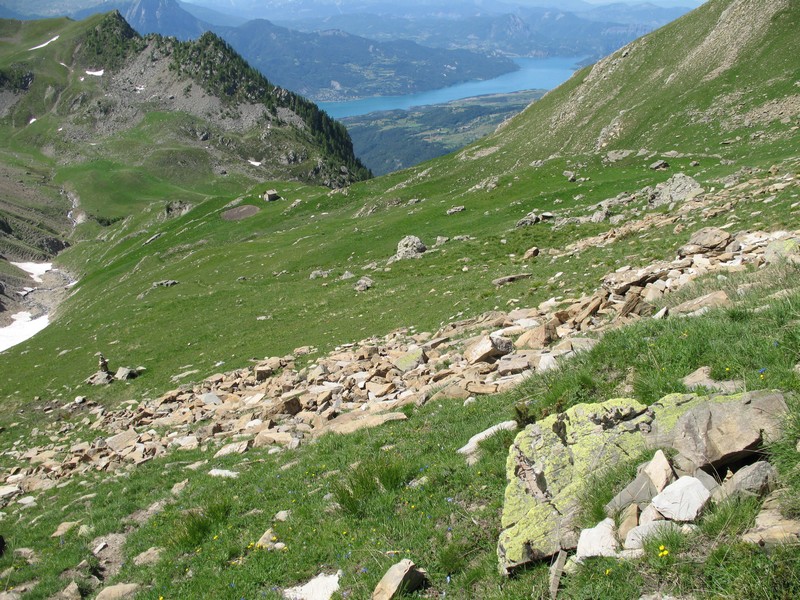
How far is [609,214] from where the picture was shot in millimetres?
36281

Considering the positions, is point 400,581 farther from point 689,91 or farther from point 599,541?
point 689,91

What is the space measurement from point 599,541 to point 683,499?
36.4 inches

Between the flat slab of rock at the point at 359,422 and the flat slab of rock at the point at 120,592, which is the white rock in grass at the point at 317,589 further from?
the flat slab of rock at the point at 359,422

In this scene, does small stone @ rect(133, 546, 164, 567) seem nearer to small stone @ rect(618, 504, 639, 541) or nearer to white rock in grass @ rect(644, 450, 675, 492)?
small stone @ rect(618, 504, 639, 541)

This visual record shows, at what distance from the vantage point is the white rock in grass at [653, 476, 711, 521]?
4598 millimetres

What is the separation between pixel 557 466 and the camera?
20.7 ft

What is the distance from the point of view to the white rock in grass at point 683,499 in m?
4.60

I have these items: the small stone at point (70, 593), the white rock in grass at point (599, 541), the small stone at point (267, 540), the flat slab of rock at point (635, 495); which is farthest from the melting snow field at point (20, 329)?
the flat slab of rock at point (635, 495)

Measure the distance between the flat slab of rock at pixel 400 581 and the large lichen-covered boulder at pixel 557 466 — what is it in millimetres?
1118

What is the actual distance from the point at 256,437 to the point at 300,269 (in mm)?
34446

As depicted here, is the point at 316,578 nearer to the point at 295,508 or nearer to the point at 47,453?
the point at 295,508

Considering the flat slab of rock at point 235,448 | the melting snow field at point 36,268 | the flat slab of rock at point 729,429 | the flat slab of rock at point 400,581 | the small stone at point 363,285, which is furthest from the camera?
the melting snow field at point 36,268

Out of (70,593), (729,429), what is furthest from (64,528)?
(729,429)

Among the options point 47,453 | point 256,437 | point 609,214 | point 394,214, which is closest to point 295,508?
point 256,437
